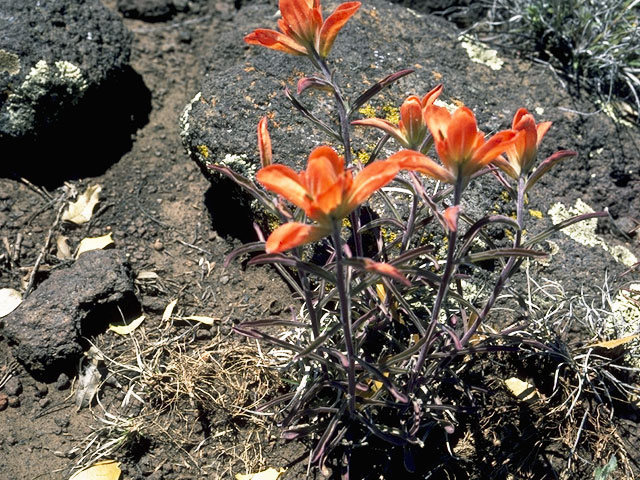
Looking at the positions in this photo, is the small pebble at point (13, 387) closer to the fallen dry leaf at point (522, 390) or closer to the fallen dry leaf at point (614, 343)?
the fallen dry leaf at point (522, 390)

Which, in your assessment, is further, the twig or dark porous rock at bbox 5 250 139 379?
the twig

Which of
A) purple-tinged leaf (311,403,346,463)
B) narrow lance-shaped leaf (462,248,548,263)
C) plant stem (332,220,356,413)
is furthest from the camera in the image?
purple-tinged leaf (311,403,346,463)

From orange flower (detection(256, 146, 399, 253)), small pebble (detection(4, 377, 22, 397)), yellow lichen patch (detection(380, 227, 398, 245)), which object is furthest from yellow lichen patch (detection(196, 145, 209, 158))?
orange flower (detection(256, 146, 399, 253))

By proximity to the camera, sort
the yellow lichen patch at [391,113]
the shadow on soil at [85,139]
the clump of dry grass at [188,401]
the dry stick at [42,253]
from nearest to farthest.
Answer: the clump of dry grass at [188,401], the dry stick at [42,253], the yellow lichen patch at [391,113], the shadow on soil at [85,139]

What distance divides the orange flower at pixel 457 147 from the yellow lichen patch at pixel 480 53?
6.81ft

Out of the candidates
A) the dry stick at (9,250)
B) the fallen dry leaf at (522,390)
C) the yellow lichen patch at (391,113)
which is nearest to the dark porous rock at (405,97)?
the yellow lichen patch at (391,113)

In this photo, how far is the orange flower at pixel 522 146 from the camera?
5.61 ft

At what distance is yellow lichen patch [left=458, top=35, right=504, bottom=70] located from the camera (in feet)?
11.5

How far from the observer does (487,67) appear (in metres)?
3.47

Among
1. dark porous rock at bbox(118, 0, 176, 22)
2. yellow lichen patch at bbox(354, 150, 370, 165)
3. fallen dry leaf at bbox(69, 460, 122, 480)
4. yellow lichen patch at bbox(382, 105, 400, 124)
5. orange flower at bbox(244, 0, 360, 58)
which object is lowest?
fallen dry leaf at bbox(69, 460, 122, 480)

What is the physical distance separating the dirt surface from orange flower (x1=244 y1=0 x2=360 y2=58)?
1212 millimetres

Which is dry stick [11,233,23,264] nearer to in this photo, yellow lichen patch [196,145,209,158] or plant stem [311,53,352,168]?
yellow lichen patch [196,145,209,158]

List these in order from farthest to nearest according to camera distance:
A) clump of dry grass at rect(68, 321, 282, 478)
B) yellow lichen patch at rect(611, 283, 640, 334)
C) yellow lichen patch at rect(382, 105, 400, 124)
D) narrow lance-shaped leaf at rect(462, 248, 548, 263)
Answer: yellow lichen patch at rect(382, 105, 400, 124)
yellow lichen patch at rect(611, 283, 640, 334)
clump of dry grass at rect(68, 321, 282, 478)
narrow lance-shaped leaf at rect(462, 248, 548, 263)

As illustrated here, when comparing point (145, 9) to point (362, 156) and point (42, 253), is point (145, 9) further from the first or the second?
point (362, 156)
